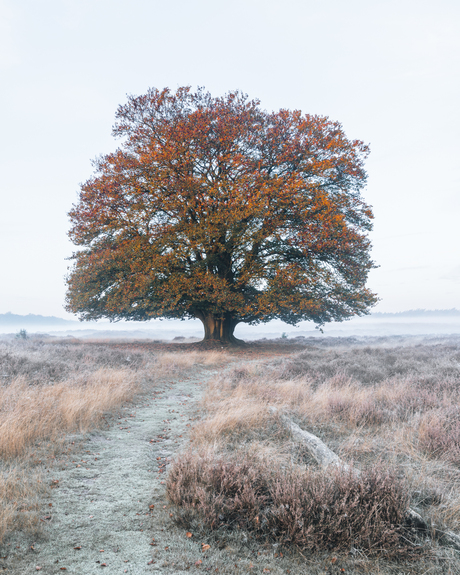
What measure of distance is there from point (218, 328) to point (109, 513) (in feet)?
63.2

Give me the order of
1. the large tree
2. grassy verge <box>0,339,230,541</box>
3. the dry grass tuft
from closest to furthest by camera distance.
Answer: grassy verge <box>0,339,230,541</box>
the dry grass tuft
the large tree

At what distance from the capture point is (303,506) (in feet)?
10.5

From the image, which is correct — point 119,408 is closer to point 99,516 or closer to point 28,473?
point 28,473

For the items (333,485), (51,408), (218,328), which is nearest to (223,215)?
(218,328)

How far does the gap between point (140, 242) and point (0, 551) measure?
16717 millimetres

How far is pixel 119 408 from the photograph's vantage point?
25.7ft

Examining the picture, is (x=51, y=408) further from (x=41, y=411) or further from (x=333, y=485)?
(x=333, y=485)

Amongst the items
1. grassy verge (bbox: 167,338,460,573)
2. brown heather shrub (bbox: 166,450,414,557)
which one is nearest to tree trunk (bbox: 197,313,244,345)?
grassy verge (bbox: 167,338,460,573)

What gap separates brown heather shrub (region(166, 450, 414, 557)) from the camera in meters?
2.97

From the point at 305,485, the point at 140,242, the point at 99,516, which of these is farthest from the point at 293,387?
the point at 140,242

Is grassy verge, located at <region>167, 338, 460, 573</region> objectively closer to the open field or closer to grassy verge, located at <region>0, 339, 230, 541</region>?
the open field

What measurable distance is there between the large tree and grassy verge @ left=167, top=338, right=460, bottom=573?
11.7 metres

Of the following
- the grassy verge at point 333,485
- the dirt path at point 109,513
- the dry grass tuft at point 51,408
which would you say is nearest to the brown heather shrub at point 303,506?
the grassy verge at point 333,485

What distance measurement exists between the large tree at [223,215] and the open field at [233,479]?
10.3 m
